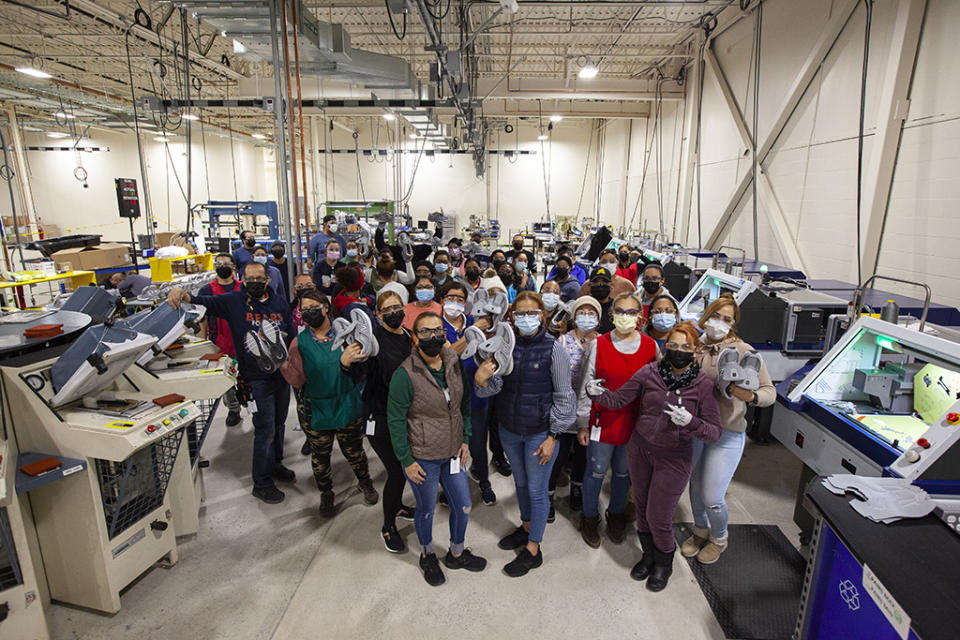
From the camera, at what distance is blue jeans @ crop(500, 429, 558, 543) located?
2.51 m

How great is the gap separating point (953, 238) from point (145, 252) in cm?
1065

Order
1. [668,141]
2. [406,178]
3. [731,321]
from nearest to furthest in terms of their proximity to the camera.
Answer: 1. [731,321]
2. [668,141]
3. [406,178]

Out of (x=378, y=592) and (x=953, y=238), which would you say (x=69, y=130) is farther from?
(x=953, y=238)

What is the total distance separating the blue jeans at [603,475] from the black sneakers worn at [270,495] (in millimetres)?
2076

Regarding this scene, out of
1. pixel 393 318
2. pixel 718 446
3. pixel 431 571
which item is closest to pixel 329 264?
pixel 393 318

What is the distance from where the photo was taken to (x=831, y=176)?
5.41 metres

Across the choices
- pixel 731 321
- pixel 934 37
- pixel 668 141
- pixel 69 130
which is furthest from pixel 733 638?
pixel 69 130

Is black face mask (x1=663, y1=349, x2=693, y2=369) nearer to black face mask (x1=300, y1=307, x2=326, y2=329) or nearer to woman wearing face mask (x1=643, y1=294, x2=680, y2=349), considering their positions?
woman wearing face mask (x1=643, y1=294, x2=680, y2=349)

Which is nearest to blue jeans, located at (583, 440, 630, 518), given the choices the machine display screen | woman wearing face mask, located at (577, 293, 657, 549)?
woman wearing face mask, located at (577, 293, 657, 549)

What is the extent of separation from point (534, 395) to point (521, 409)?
10 cm

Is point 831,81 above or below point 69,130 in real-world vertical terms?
below

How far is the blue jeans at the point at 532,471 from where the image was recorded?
8.23ft

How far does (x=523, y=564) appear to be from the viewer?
105 inches

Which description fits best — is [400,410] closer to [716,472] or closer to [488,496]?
[488,496]
